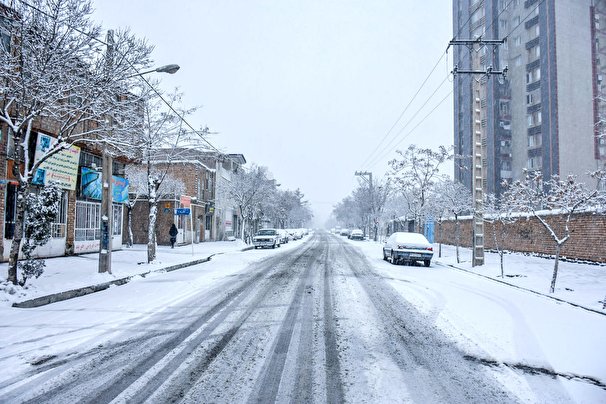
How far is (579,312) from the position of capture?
28.0 feet

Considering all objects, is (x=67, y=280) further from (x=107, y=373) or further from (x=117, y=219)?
(x=117, y=219)

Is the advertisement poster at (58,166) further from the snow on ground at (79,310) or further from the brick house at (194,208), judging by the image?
the brick house at (194,208)

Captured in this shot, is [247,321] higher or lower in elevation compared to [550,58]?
lower

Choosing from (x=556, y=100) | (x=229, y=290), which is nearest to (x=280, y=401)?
(x=229, y=290)

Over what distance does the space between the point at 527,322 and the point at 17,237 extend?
11087 millimetres

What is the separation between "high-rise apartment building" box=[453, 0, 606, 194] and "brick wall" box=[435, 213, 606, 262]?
77.8 feet

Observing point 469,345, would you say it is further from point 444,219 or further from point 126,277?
point 444,219

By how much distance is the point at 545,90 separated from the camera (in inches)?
1754

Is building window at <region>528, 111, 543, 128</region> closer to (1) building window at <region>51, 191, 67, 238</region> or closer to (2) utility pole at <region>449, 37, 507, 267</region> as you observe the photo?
(2) utility pole at <region>449, 37, 507, 267</region>

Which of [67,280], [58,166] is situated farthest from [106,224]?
[58,166]

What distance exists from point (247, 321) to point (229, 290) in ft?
11.7

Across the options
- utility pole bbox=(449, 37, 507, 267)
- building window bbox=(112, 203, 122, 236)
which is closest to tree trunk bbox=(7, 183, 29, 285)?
building window bbox=(112, 203, 122, 236)

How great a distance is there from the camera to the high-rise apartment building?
141 ft

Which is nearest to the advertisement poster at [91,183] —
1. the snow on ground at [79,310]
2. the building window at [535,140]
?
the snow on ground at [79,310]
